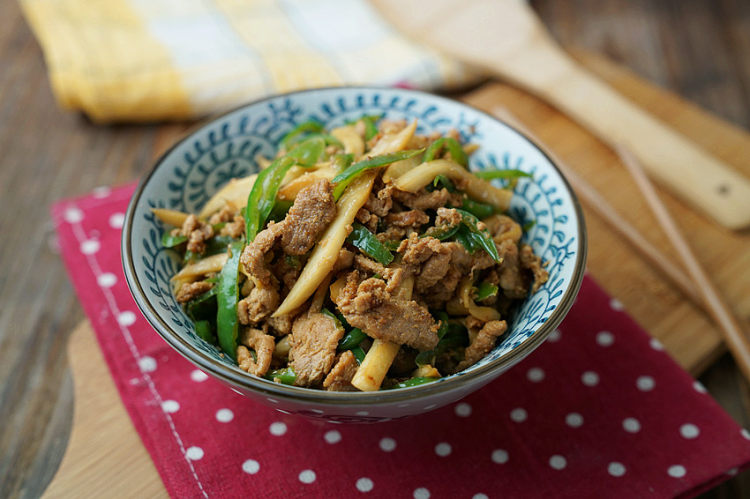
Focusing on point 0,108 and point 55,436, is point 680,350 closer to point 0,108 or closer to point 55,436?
point 55,436

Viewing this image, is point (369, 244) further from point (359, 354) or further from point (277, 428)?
point (277, 428)

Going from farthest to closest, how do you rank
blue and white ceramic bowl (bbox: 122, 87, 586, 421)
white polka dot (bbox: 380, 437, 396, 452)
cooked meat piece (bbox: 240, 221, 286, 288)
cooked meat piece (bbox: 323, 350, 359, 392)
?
white polka dot (bbox: 380, 437, 396, 452) < cooked meat piece (bbox: 240, 221, 286, 288) < cooked meat piece (bbox: 323, 350, 359, 392) < blue and white ceramic bowl (bbox: 122, 87, 586, 421)

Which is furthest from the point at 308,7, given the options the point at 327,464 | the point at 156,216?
the point at 327,464

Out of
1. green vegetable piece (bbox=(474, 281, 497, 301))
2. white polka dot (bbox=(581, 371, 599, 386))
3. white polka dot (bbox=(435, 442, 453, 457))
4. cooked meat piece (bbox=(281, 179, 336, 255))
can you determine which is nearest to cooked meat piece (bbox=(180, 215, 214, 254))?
cooked meat piece (bbox=(281, 179, 336, 255))

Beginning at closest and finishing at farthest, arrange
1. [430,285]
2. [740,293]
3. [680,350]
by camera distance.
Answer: [430,285]
[680,350]
[740,293]

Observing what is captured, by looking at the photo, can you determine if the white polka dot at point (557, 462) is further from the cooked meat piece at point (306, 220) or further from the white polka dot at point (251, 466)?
the cooked meat piece at point (306, 220)

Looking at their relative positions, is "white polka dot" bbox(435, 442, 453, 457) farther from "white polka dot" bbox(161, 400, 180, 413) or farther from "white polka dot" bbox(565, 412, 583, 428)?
"white polka dot" bbox(161, 400, 180, 413)

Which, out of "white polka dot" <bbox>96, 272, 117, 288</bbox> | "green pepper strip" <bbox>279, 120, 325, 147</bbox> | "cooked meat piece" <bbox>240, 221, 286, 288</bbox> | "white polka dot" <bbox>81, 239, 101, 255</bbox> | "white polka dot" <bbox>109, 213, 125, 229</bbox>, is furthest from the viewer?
"white polka dot" <bbox>109, 213, 125, 229</bbox>
